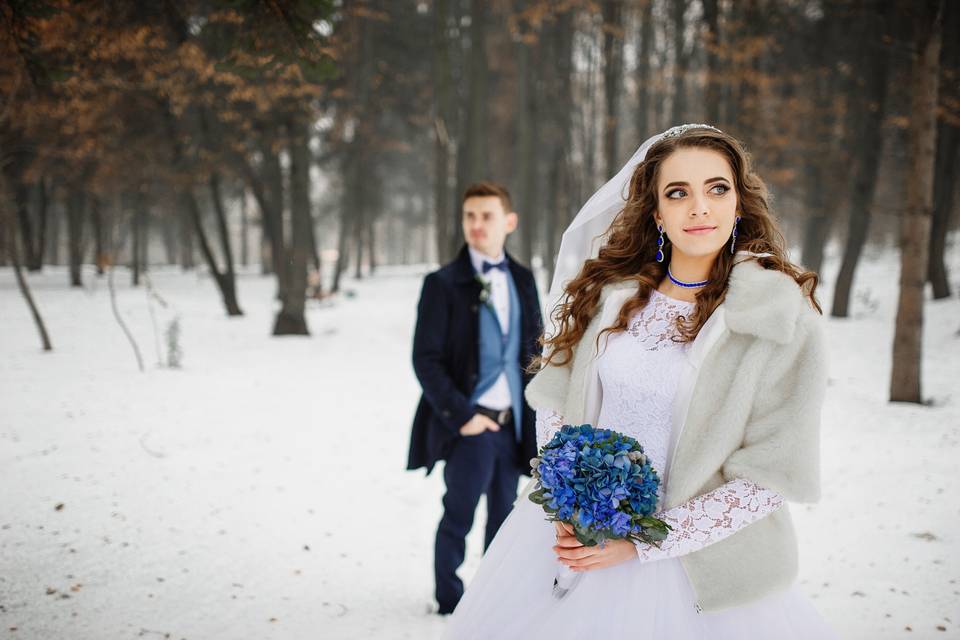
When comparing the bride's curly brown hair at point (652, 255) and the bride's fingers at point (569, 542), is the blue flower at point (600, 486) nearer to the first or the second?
the bride's fingers at point (569, 542)

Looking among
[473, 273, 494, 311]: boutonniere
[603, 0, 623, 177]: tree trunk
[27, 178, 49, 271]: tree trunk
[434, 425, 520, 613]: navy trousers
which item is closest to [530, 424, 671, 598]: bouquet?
[434, 425, 520, 613]: navy trousers

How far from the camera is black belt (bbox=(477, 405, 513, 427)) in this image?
11.0ft

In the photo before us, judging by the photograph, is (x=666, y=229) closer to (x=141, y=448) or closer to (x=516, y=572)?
(x=516, y=572)

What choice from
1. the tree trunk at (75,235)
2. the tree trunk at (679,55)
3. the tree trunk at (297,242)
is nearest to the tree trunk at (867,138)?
the tree trunk at (679,55)

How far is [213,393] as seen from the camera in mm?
8062

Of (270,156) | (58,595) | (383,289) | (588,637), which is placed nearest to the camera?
(588,637)

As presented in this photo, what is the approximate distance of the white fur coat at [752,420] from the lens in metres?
1.60

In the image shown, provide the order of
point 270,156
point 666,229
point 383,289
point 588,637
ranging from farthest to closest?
point 383,289, point 270,156, point 666,229, point 588,637

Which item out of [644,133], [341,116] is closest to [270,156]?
[341,116]

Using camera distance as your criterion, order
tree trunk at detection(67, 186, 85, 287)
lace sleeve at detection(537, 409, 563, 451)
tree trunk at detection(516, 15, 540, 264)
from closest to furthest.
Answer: lace sleeve at detection(537, 409, 563, 451), tree trunk at detection(516, 15, 540, 264), tree trunk at detection(67, 186, 85, 287)

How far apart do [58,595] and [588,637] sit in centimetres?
355

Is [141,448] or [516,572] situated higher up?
[516,572]

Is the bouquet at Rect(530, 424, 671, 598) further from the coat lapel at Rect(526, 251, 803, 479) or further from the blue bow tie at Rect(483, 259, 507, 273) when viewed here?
the blue bow tie at Rect(483, 259, 507, 273)

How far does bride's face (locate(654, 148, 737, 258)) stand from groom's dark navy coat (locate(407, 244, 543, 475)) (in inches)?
65.3
